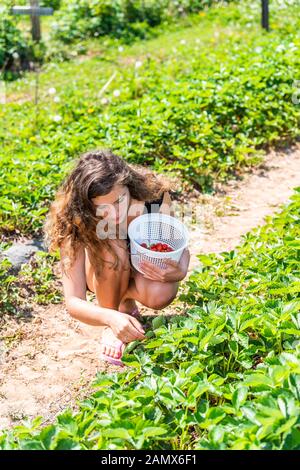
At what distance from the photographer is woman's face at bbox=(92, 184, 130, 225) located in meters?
3.17

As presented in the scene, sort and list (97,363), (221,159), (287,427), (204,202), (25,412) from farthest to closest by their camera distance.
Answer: (221,159), (204,202), (97,363), (25,412), (287,427)

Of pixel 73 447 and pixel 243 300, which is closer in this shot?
pixel 73 447

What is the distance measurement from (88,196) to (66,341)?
3.02ft

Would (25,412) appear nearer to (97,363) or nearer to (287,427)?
(97,363)

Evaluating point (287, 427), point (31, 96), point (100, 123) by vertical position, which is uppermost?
point (287, 427)

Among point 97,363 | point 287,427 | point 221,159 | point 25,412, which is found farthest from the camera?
point 221,159

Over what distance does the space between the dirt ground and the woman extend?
9.5 inches

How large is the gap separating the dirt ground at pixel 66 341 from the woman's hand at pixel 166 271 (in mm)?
418

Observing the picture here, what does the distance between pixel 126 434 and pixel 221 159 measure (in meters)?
3.45

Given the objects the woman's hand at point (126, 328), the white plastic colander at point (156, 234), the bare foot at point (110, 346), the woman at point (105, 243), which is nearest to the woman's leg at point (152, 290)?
the woman at point (105, 243)

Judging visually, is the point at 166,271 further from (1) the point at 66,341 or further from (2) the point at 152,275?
Answer: (1) the point at 66,341

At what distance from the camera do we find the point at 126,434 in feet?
6.94

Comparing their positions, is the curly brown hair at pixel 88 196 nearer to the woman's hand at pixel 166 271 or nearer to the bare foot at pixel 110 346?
the woman's hand at pixel 166 271
